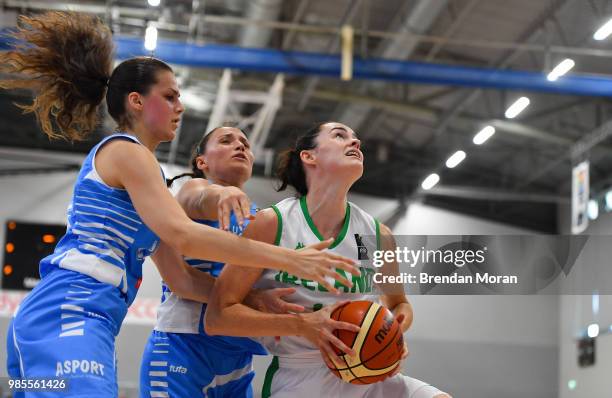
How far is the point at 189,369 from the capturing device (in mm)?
3744

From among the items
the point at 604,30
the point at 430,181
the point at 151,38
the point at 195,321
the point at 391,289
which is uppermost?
the point at 430,181

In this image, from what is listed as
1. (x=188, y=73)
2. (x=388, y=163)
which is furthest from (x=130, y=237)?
(x=388, y=163)

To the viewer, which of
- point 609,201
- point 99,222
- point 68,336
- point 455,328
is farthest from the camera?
point 609,201

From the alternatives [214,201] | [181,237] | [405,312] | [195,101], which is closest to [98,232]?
[181,237]

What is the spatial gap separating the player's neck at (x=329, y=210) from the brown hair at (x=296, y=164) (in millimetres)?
209

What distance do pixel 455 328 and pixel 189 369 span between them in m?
2.59

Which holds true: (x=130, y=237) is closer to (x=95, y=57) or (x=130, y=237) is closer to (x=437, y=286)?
A: (x=95, y=57)

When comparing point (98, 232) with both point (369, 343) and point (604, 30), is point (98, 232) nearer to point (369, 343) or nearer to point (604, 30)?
point (369, 343)

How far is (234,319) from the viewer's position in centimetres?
347

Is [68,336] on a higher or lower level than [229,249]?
lower

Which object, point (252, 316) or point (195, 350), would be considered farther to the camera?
point (195, 350)

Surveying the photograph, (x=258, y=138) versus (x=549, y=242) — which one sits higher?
(x=258, y=138)

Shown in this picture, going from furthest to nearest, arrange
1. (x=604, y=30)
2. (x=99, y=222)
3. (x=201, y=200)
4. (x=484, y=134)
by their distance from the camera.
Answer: (x=484, y=134) < (x=604, y=30) < (x=201, y=200) < (x=99, y=222)

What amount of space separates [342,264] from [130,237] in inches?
30.2
